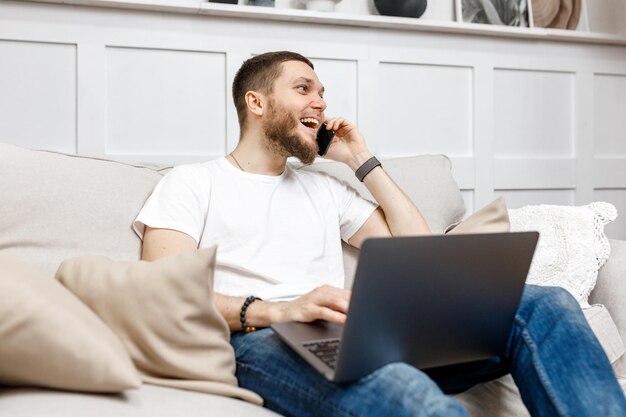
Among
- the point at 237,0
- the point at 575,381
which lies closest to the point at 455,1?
the point at 237,0

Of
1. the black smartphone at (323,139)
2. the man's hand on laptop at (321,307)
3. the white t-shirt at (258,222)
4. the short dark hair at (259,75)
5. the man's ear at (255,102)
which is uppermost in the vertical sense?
the short dark hair at (259,75)

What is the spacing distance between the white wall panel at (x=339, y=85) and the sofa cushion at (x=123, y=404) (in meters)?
1.53

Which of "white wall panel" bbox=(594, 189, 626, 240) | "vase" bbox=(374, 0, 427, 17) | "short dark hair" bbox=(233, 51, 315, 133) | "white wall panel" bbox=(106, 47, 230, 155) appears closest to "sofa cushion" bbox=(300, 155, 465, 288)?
"short dark hair" bbox=(233, 51, 315, 133)

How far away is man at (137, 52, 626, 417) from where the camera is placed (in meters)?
1.18

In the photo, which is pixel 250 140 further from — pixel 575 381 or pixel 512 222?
pixel 575 381

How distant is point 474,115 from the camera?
2.76 m

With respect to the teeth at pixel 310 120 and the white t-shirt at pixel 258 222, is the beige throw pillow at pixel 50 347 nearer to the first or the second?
the white t-shirt at pixel 258 222

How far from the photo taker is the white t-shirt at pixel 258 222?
1.62m

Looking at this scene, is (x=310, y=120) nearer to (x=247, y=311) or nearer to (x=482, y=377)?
(x=247, y=311)

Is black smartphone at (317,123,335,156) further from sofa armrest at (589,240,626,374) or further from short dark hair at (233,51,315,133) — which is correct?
sofa armrest at (589,240,626,374)

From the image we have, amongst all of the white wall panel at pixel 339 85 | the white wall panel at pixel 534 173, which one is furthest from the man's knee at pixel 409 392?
the white wall panel at pixel 534 173

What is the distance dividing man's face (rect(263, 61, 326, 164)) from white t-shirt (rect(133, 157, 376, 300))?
0.08 metres

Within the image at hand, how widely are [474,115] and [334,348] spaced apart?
69.6 inches

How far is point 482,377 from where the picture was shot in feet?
4.63
